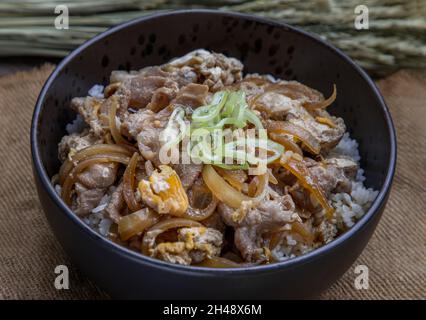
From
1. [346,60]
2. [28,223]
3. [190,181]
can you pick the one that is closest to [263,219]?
[190,181]

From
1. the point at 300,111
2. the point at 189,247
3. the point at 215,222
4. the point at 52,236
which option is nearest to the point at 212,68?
the point at 300,111

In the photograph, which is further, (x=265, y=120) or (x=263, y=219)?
(x=265, y=120)

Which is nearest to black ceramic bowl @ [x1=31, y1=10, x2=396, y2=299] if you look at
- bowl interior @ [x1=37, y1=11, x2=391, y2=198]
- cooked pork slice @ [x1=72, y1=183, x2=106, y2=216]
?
bowl interior @ [x1=37, y1=11, x2=391, y2=198]

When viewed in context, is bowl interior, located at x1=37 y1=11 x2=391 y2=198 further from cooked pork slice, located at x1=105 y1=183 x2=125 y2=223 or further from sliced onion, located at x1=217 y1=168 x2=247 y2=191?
sliced onion, located at x1=217 y1=168 x2=247 y2=191

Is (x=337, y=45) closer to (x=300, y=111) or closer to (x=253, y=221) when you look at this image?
(x=300, y=111)

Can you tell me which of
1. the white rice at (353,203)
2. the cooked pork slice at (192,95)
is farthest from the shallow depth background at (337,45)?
the cooked pork slice at (192,95)

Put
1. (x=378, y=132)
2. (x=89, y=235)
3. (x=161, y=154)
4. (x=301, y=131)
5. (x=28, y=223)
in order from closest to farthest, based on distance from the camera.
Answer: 1. (x=89, y=235)
2. (x=161, y=154)
3. (x=301, y=131)
4. (x=378, y=132)
5. (x=28, y=223)

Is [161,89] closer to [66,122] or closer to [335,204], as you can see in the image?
[66,122]
